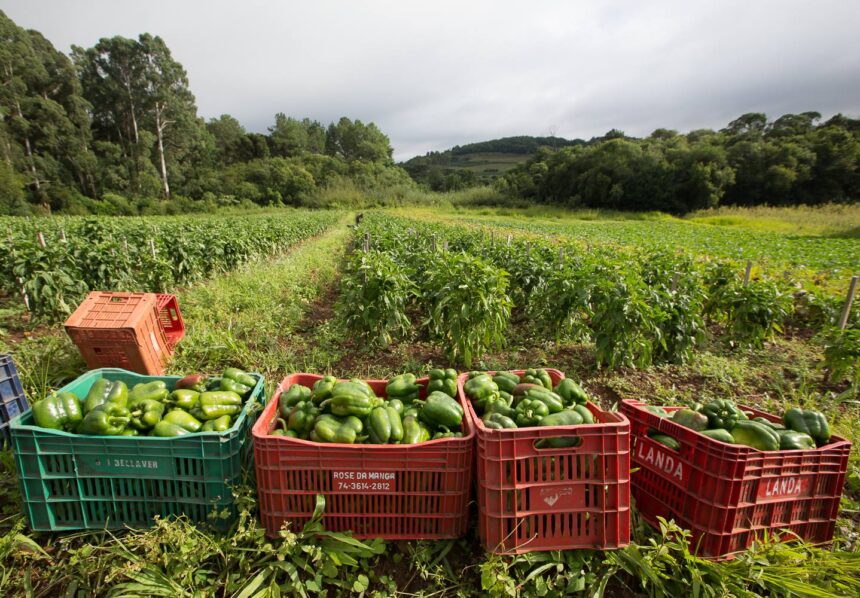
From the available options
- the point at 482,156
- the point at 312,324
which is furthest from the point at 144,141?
the point at 482,156

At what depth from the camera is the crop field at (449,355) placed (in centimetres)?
242

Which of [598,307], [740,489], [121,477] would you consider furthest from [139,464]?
[598,307]

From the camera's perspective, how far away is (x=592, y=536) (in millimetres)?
2385

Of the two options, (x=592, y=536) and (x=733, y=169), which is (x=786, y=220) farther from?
(x=592, y=536)

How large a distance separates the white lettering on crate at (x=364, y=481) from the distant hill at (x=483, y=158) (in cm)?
9743

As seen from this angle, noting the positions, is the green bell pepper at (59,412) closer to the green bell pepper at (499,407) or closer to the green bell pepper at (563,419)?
the green bell pepper at (499,407)

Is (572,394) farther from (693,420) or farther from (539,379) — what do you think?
(693,420)

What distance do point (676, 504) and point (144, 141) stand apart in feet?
227

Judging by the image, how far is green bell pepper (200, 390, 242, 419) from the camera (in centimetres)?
290

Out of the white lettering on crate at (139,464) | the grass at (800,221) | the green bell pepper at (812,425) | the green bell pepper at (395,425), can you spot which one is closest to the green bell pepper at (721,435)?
the green bell pepper at (812,425)

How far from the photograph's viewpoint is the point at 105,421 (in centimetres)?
252

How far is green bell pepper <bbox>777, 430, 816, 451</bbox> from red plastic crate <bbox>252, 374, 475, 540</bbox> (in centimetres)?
209

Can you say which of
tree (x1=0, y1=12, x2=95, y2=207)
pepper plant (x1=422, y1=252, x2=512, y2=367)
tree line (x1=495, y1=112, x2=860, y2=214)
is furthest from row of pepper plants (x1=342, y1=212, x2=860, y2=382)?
tree (x1=0, y1=12, x2=95, y2=207)

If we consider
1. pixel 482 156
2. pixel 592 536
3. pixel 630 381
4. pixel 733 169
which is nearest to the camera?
pixel 592 536
